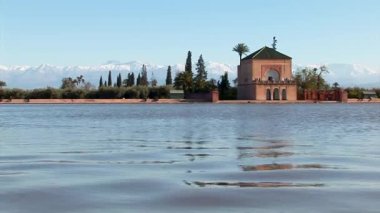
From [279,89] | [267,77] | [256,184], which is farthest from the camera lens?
[267,77]

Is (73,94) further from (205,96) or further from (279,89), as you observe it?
(279,89)

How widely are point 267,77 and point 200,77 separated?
13.2 metres

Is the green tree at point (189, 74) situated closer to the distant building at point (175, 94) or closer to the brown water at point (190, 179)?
the distant building at point (175, 94)

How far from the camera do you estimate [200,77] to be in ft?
374

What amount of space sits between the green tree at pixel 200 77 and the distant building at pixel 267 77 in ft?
22.2

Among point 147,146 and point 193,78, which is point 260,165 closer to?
point 147,146

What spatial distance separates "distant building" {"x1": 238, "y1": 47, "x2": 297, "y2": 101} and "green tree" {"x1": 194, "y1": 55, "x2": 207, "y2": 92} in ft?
22.2

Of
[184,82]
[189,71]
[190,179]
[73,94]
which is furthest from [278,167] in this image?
[73,94]

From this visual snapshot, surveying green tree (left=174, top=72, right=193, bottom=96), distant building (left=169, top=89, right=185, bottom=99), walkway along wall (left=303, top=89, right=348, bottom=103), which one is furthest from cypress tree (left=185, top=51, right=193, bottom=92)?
walkway along wall (left=303, top=89, right=348, bottom=103)

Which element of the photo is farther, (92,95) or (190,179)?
(92,95)

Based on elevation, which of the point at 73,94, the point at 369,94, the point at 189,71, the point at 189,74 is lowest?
the point at 369,94

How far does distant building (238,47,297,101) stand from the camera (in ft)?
343

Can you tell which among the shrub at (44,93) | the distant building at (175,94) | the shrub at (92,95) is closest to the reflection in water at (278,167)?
the distant building at (175,94)

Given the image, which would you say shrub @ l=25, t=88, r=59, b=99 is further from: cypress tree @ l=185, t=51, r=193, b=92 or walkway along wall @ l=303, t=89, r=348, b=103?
walkway along wall @ l=303, t=89, r=348, b=103
